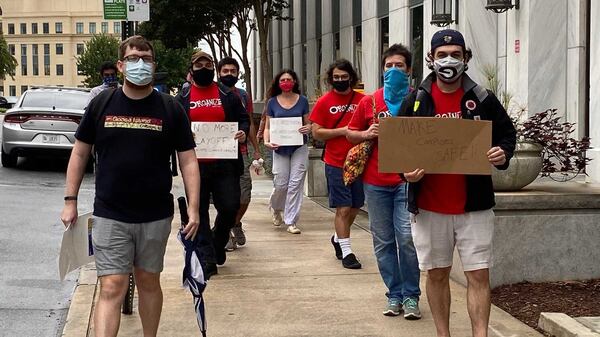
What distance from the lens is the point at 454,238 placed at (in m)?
5.03

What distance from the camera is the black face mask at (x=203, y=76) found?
7.45 meters

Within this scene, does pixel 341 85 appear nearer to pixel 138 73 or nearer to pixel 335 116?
pixel 335 116

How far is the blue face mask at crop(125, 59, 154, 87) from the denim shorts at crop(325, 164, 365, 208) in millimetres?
3224

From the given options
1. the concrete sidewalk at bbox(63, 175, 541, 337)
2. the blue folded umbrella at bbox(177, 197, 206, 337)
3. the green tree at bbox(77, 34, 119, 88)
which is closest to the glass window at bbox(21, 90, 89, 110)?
the concrete sidewalk at bbox(63, 175, 541, 337)

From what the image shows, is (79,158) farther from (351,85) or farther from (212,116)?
(351,85)

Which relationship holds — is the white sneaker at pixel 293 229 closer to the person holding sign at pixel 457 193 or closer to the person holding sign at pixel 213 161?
the person holding sign at pixel 213 161

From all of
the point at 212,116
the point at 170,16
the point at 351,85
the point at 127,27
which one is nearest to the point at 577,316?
the point at 351,85

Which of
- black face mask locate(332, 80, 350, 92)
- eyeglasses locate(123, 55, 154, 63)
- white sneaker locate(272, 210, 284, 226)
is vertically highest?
eyeglasses locate(123, 55, 154, 63)

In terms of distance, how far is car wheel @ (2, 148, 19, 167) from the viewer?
1691 centimetres

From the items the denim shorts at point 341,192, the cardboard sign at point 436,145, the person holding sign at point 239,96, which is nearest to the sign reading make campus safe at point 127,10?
the person holding sign at point 239,96

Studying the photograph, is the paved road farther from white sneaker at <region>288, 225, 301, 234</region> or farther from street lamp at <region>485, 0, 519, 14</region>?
street lamp at <region>485, 0, 519, 14</region>

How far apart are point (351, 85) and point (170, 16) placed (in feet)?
79.4

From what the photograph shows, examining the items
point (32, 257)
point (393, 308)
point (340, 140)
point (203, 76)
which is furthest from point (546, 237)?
point (32, 257)

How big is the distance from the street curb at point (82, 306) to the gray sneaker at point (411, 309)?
223 centimetres
